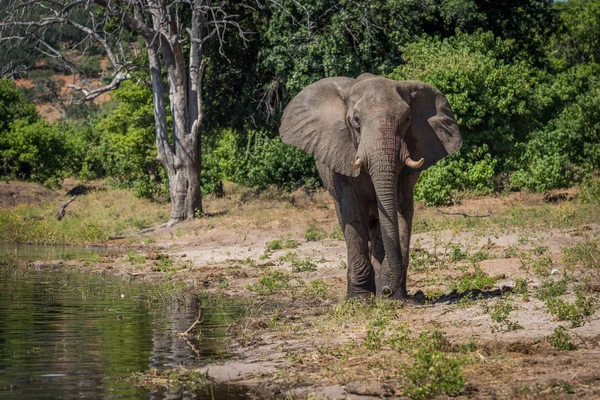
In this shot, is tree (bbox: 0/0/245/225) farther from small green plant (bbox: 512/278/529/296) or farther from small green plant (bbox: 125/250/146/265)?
small green plant (bbox: 512/278/529/296)

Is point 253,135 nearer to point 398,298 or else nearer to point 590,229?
point 590,229

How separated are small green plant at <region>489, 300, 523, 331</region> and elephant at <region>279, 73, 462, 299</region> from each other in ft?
4.43

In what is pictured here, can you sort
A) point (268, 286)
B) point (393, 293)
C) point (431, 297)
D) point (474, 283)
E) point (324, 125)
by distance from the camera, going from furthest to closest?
point (268, 286)
point (474, 283)
point (324, 125)
point (431, 297)
point (393, 293)

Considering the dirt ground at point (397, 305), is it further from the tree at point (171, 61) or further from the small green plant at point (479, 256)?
the tree at point (171, 61)

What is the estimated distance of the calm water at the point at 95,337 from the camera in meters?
6.92

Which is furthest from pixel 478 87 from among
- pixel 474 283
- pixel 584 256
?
pixel 474 283

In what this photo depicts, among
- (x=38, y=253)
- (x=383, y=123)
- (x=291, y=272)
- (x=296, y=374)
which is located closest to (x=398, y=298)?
(x=383, y=123)

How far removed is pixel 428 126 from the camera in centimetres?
1089

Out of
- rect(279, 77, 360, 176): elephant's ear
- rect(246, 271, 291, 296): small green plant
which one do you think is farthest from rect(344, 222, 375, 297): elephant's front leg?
rect(246, 271, 291, 296): small green plant

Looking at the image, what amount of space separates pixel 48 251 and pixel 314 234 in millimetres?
6696

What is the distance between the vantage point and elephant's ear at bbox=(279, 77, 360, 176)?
10.6 m

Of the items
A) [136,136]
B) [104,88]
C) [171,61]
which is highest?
[171,61]

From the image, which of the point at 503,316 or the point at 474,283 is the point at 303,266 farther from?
the point at 503,316

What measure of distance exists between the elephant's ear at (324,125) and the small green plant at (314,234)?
782 cm
